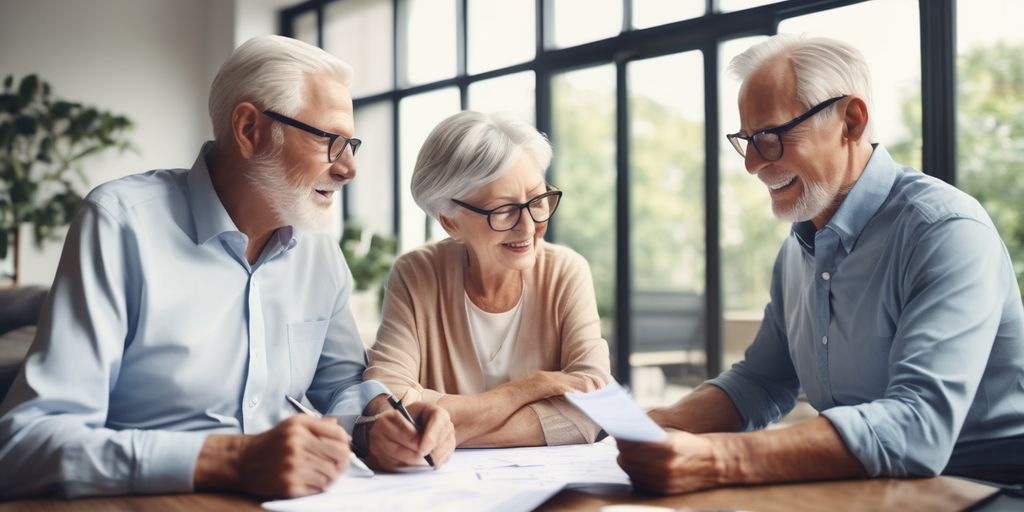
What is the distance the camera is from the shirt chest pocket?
5.74 feet

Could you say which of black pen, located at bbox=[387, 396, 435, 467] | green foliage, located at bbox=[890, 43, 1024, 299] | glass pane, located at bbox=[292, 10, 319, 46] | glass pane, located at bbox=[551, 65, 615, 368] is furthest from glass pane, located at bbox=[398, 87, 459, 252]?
black pen, located at bbox=[387, 396, 435, 467]

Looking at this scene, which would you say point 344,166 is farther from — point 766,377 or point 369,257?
point 369,257

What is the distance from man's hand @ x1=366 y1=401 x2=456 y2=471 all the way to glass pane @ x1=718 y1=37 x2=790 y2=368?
2934 millimetres

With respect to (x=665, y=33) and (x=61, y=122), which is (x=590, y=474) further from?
(x=61, y=122)

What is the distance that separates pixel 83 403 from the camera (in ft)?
4.49

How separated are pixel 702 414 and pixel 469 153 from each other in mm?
746

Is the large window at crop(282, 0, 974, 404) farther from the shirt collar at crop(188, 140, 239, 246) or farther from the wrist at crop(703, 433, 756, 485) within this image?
the wrist at crop(703, 433, 756, 485)

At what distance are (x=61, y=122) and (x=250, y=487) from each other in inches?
257

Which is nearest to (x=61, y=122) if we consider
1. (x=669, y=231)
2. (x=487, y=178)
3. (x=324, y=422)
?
(x=669, y=231)

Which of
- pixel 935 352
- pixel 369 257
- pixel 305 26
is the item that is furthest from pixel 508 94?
pixel 935 352

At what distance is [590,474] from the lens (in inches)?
53.9

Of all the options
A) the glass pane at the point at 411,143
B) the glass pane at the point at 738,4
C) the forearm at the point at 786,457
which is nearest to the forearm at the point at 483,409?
the forearm at the point at 786,457

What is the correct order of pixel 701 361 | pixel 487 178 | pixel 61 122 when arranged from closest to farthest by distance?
pixel 487 178
pixel 701 361
pixel 61 122

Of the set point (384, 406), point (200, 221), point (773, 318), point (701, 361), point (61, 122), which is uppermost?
point (61, 122)
